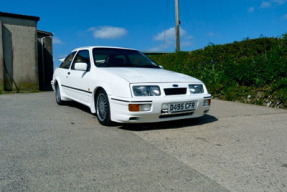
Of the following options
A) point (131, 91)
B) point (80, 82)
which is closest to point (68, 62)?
point (80, 82)

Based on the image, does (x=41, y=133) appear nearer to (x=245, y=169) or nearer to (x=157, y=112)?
(x=157, y=112)

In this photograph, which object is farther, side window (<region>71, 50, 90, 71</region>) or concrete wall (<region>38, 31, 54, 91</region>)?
concrete wall (<region>38, 31, 54, 91</region>)

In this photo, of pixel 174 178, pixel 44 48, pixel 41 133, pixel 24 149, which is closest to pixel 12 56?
pixel 44 48

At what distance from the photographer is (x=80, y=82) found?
193 inches

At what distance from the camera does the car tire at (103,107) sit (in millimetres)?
3990

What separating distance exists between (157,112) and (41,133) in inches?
69.4

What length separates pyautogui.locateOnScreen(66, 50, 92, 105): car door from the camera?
15.2ft

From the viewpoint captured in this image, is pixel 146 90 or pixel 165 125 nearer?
pixel 146 90

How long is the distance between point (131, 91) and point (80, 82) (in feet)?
5.55

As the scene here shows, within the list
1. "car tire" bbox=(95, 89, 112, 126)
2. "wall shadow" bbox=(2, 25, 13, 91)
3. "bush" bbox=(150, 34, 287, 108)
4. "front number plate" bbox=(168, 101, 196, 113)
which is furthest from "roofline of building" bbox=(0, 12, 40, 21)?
"front number plate" bbox=(168, 101, 196, 113)

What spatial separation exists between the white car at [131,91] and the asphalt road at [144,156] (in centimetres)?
28

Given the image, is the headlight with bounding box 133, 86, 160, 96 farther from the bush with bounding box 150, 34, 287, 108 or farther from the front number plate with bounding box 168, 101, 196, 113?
the bush with bounding box 150, 34, 287, 108

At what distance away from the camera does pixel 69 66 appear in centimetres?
582

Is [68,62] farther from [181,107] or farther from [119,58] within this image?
[181,107]
